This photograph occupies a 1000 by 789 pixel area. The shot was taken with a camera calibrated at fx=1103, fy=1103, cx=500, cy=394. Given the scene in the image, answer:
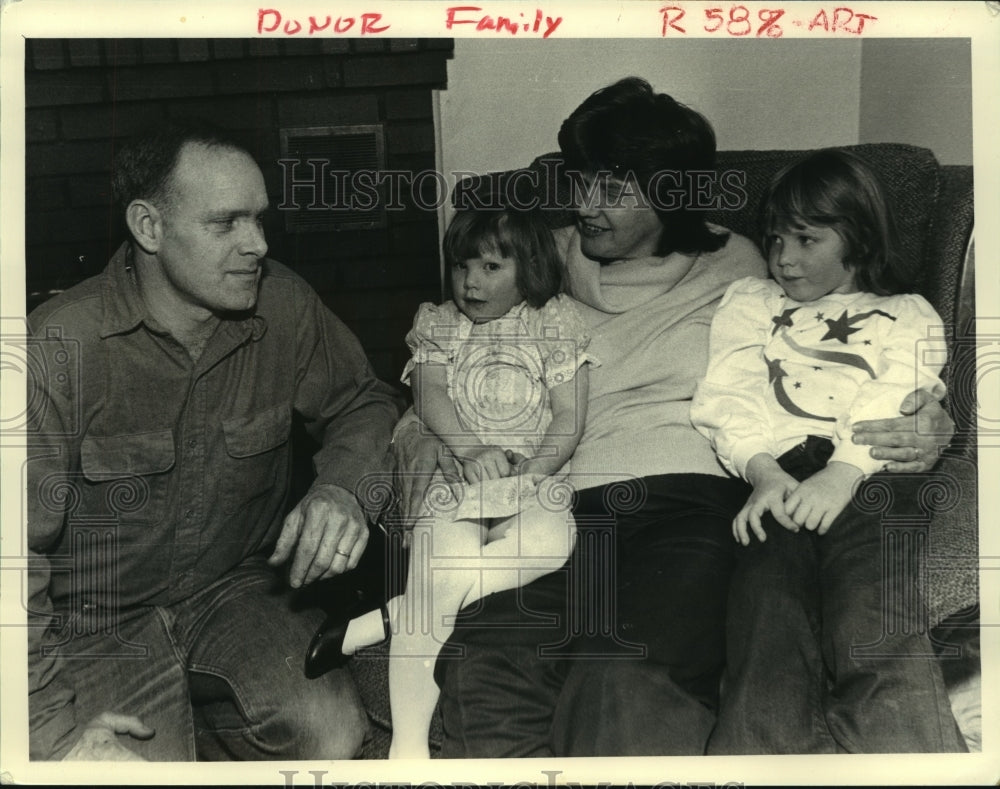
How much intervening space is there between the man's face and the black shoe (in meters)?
0.73

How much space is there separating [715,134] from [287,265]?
1022mm

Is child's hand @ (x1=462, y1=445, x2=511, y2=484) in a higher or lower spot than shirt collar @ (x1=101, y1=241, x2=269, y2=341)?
lower

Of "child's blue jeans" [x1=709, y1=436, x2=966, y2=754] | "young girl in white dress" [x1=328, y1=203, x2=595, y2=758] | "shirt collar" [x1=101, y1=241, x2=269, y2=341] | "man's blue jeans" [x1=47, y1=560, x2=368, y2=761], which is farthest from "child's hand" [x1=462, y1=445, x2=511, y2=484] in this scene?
"shirt collar" [x1=101, y1=241, x2=269, y2=341]

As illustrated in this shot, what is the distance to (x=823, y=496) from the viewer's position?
241 cm

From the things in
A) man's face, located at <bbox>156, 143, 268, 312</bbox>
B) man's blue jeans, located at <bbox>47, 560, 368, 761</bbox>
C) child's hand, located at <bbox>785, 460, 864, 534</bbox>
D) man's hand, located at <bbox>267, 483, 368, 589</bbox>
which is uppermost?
man's face, located at <bbox>156, 143, 268, 312</bbox>

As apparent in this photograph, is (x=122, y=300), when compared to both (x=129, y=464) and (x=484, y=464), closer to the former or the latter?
(x=129, y=464)

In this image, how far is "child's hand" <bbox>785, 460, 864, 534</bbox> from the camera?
7.86 feet

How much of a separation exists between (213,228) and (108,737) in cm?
113

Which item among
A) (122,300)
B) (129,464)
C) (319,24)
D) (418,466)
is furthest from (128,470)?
(319,24)

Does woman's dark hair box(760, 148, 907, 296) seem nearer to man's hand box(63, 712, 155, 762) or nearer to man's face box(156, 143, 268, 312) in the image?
man's face box(156, 143, 268, 312)

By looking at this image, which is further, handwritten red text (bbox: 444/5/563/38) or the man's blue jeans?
handwritten red text (bbox: 444/5/563/38)

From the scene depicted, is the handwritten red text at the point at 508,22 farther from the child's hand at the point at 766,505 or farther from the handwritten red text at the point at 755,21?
the child's hand at the point at 766,505

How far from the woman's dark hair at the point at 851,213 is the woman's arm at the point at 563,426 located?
566mm

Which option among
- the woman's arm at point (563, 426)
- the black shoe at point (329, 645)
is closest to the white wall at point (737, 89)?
the woman's arm at point (563, 426)
